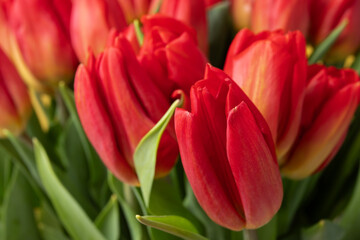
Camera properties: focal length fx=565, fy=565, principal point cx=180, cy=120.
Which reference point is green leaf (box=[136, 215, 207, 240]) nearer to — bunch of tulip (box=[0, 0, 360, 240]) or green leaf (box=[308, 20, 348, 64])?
bunch of tulip (box=[0, 0, 360, 240])

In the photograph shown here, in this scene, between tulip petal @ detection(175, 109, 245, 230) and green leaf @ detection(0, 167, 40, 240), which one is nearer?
tulip petal @ detection(175, 109, 245, 230)

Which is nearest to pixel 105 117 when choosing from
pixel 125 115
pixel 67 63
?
pixel 125 115

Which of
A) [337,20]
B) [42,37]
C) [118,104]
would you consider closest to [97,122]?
[118,104]

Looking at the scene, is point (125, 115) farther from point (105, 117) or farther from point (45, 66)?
point (45, 66)

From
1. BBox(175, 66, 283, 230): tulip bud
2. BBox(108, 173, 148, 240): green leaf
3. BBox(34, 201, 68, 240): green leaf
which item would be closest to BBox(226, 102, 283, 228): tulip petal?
BBox(175, 66, 283, 230): tulip bud

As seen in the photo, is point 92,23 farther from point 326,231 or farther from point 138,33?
point 326,231

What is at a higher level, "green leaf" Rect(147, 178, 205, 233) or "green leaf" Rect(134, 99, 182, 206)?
"green leaf" Rect(134, 99, 182, 206)
